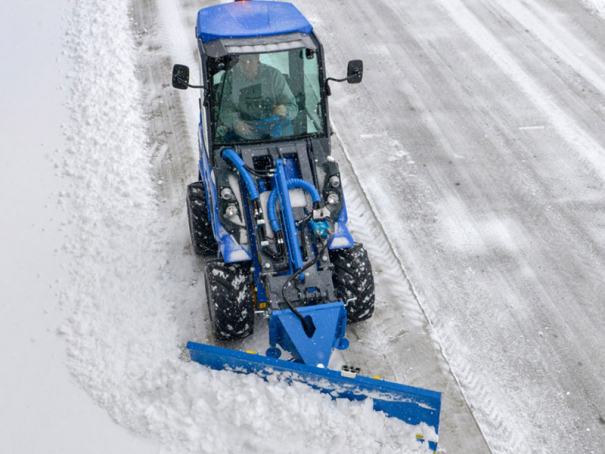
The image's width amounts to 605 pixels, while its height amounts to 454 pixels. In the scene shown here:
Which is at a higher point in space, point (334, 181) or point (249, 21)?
point (249, 21)

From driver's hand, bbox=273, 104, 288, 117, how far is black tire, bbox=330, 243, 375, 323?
1.28 metres

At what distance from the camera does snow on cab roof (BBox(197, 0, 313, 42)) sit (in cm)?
544

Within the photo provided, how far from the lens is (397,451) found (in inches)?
182

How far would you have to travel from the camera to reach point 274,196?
536 centimetres

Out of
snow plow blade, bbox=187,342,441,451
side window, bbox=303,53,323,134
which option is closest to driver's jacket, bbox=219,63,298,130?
side window, bbox=303,53,323,134

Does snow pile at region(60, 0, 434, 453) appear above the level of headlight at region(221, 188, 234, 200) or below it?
below

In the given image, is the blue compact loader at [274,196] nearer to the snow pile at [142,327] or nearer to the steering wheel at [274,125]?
the steering wheel at [274,125]

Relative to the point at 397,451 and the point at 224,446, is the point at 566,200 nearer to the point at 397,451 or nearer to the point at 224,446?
the point at 397,451

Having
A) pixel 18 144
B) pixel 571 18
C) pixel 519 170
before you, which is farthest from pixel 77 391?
pixel 571 18

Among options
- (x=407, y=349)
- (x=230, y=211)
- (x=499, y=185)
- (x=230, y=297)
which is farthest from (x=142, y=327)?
(x=499, y=185)

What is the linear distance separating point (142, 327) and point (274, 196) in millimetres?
1747

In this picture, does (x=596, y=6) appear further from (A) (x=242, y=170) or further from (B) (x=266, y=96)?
(A) (x=242, y=170)

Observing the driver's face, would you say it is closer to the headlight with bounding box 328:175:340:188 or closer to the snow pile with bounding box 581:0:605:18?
the headlight with bounding box 328:175:340:188

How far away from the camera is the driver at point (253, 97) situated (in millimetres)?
5344
